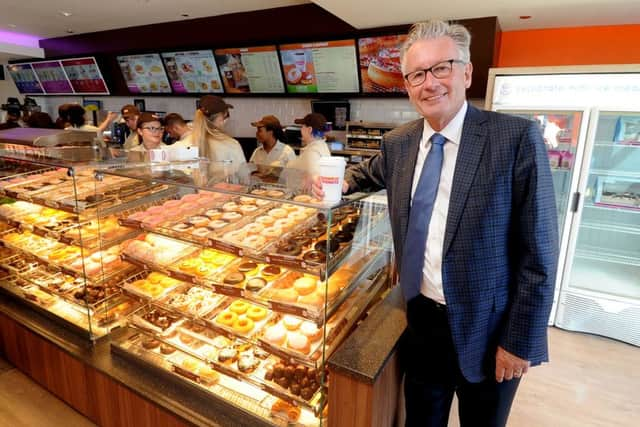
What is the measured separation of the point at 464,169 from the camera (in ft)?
4.10

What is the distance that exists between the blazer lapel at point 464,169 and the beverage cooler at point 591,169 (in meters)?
2.72

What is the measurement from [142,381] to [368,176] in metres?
1.56

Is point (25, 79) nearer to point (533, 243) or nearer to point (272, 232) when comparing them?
point (272, 232)

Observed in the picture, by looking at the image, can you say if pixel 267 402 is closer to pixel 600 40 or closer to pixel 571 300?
pixel 571 300

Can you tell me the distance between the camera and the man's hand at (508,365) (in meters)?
1.25

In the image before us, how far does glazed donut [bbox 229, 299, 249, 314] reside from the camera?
192cm

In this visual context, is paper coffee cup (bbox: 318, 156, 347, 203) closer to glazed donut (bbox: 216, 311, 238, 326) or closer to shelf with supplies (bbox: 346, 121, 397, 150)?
Answer: glazed donut (bbox: 216, 311, 238, 326)

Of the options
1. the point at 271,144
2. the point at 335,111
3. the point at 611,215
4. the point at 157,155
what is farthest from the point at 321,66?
the point at 611,215

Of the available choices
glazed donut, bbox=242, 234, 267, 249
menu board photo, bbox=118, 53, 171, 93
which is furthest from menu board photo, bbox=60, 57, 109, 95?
glazed donut, bbox=242, 234, 267, 249

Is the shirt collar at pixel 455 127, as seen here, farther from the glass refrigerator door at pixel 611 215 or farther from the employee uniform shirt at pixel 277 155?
the employee uniform shirt at pixel 277 155

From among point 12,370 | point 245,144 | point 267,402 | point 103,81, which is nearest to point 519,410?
point 267,402

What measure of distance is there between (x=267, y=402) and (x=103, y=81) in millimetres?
7702

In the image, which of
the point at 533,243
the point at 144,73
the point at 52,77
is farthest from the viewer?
the point at 52,77

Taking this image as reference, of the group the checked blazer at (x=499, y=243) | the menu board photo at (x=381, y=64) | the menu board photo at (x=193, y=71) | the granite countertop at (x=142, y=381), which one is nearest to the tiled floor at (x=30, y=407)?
the granite countertop at (x=142, y=381)
